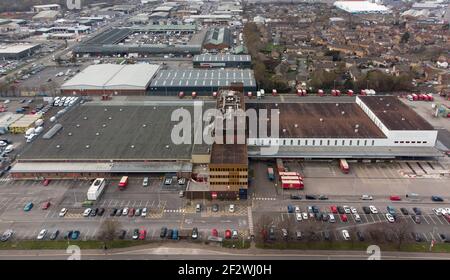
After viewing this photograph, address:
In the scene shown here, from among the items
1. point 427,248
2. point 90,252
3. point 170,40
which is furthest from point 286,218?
point 170,40

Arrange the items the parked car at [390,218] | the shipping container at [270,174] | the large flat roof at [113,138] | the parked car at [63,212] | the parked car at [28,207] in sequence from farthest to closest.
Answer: the large flat roof at [113,138]
the shipping container at [270,174]
the parked car at [28,207]
the parked car at [63,212]
the parked car at [390,218]

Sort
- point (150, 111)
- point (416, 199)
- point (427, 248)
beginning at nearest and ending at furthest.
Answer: point (427, 248), point (416, 199), point (150, 111)

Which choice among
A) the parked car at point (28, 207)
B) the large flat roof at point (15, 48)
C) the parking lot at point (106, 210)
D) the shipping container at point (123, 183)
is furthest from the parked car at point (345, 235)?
the large flat roof at point (15, 48)

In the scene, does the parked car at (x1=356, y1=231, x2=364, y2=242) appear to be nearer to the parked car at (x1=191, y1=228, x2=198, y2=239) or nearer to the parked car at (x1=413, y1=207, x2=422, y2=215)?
the parked car at (x1=413, y1=207, x2=422, y2=215)

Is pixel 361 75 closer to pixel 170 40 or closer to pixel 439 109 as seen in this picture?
pixel 439 109

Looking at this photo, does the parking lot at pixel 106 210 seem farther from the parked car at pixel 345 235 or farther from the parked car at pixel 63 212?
the parked car at pixel 345 235

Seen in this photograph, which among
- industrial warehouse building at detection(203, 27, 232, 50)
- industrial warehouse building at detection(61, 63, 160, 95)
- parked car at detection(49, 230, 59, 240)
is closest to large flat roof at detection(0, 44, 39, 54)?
industrial warehouse building at detection(61, 63, 160, 95)

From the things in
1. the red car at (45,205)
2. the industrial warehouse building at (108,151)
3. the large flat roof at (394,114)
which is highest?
the large flat roof at (394,114)
